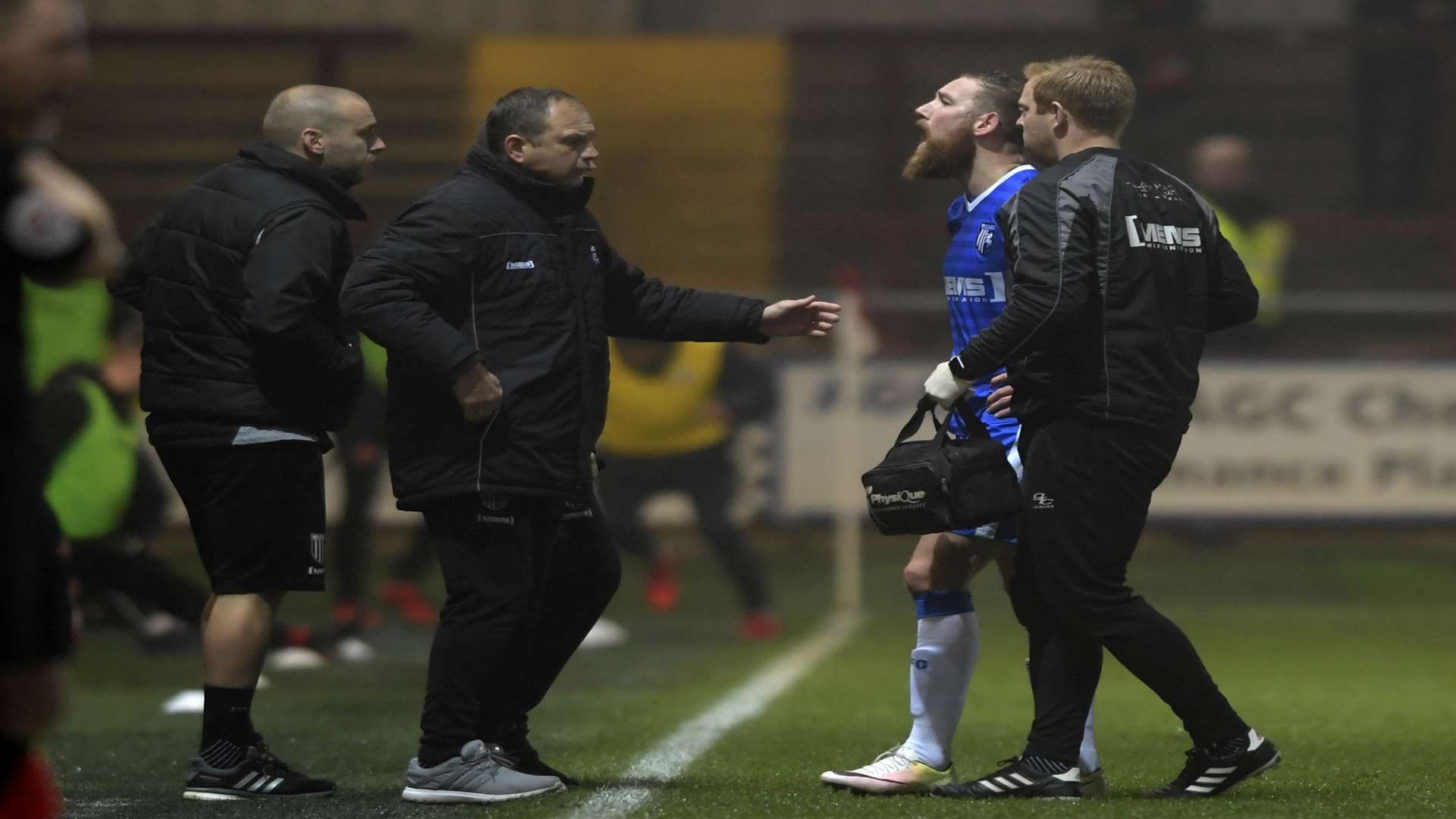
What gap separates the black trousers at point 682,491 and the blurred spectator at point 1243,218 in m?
3.08

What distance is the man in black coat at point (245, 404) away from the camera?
526 cm

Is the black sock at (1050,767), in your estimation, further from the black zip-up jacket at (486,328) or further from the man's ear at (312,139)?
the man's ear at (312,139)

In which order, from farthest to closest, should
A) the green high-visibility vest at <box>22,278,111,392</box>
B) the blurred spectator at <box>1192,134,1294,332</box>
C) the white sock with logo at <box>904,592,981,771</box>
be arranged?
1. the blurred spectator at <box>1192,134,1294,332</box>
2. the green high-visibility vest at <box>22,278,111,392</box>
3. the white sock with logo at <box>904,592,981,771</box>

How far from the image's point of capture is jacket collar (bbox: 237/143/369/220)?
5.40 meters

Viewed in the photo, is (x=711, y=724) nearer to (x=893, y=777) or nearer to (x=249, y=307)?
(x=893, y=777)

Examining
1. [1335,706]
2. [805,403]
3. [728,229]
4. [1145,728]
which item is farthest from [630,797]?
[728,229]

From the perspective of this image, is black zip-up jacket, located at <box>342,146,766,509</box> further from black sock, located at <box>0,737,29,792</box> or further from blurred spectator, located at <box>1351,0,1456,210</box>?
blurred spectator, located at <box>1351,0,1456,210</box>

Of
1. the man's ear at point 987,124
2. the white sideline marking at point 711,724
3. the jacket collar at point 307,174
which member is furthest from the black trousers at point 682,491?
the man's ear at point 987,124

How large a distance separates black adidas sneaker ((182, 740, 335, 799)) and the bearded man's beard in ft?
6.80

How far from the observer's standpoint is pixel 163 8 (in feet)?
61.8

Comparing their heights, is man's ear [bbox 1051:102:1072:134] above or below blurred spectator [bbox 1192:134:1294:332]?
above

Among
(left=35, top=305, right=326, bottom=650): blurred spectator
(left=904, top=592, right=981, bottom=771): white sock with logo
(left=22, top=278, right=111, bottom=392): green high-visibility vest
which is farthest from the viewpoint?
(left=22, top=278, right=111, bottom=392): green high-visibility vest

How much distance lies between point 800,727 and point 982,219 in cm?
224

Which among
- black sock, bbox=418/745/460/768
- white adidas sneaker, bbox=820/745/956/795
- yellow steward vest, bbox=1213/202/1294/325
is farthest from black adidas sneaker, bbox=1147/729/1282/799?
yellow steward vest, bbox=1213/202/1294/325
